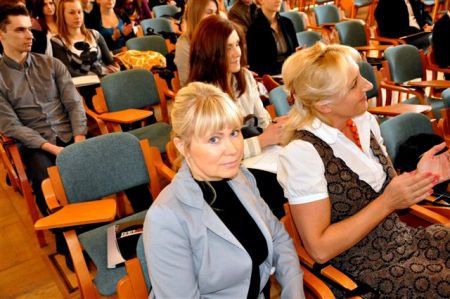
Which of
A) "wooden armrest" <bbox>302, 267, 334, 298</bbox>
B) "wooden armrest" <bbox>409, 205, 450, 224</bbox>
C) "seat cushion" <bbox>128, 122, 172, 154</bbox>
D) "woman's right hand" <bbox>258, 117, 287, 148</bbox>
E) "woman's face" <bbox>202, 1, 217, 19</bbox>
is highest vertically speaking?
"woman's face" <bbox>202, 1, 217, 19</bbox>

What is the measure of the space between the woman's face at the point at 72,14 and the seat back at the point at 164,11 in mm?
2980

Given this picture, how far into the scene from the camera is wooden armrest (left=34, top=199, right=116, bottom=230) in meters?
1.62

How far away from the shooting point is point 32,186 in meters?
2.67

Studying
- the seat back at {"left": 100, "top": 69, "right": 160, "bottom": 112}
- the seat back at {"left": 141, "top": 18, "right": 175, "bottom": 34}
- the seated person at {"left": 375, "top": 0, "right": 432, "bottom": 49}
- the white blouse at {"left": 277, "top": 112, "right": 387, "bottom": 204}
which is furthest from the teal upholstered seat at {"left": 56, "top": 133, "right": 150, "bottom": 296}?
the seated person at {"left": 375, "top": 0, "right": 432, "bottom": 49}

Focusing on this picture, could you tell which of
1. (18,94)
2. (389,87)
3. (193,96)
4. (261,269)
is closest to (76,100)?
(18,94)

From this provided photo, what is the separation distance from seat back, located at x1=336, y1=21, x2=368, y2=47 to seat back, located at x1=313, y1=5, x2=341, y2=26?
3.41 feet

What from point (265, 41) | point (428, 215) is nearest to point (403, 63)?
point (265, 41)

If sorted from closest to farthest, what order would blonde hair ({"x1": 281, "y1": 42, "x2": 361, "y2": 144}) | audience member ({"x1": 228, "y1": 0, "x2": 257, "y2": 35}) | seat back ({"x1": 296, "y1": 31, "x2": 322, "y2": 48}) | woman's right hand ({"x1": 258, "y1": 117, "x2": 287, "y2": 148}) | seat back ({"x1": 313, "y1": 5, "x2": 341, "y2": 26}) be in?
blonde hair ({"x1": 281, "y1": 42, "x2": 361, "y2": 144})
woman's right hand ({"x1": 258, "y1": 117, "x2": 287, "y2": 148})
audience member ({"x1": 228, "y1": 0, "x2": 257, "y2": 35})
seat back ({"x1": 296, "y1": 31, "x2": 322, "y2": 48})
seat back ({"x1": 313, "y1": 5, "x2": 341, "y2": 26})

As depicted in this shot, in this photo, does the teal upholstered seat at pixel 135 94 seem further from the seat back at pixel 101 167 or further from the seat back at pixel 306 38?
the seat back at pixel 306 38

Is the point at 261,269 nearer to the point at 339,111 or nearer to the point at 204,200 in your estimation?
the point at 204,200

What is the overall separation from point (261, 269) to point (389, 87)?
2.62 metres

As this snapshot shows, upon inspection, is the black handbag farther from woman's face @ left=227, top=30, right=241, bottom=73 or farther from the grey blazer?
the grey blazer

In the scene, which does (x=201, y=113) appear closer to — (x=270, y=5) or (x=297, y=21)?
(x=270, y=5)

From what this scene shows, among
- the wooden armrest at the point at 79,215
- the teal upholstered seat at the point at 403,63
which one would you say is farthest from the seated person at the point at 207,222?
the teal upholstered seat at the point at 403,63
